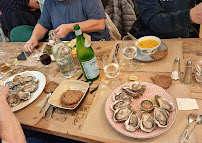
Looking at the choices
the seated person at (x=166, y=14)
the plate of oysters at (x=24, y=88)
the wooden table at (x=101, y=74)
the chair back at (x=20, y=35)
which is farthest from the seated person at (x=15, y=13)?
the seated person at (x=166, y=14)

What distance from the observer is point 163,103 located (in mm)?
806

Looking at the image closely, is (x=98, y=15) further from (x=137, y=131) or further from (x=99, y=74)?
(x=137, y=131)

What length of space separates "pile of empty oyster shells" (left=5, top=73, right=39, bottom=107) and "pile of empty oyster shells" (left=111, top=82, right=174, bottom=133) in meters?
0.61

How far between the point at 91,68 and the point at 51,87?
0.33m

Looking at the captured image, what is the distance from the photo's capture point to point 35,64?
1469mm

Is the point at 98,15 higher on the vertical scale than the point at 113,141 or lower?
higher

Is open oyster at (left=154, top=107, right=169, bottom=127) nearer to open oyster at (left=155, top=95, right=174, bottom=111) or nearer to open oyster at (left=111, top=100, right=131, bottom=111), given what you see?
open oyster at (left=155, top=95, right=174, bottom=111)

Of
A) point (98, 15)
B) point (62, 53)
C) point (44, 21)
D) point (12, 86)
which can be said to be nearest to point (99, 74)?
point (62, 53)

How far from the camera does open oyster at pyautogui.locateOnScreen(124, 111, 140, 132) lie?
74 cm

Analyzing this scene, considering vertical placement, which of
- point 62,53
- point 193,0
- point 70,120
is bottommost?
point 70,120

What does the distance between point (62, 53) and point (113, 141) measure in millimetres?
702


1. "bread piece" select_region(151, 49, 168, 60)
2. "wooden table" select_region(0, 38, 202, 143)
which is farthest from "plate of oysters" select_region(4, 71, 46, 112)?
"bread piece" select_region(151, 49, 168, 60)

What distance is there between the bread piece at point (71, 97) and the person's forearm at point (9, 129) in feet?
0.91

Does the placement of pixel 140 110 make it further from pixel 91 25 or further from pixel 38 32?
pixel 38 32
